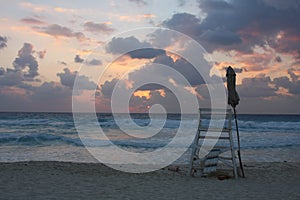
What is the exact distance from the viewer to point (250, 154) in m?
17.0

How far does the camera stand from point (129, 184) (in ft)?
28.5

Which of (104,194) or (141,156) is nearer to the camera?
(104,194)

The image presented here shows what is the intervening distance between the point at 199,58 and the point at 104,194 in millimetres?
10099

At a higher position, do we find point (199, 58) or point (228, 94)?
point (199, 58)

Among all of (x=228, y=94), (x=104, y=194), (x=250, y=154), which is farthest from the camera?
(x=250, y=154)

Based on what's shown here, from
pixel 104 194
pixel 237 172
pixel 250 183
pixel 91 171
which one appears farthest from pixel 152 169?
pixel 104 194

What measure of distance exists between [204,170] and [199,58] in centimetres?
718

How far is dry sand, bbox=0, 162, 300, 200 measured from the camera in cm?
727

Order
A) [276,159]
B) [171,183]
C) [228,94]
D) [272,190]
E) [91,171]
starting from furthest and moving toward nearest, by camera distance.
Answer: [276,159]
[91,171]
[228,94]
[171,183]
[272,190]

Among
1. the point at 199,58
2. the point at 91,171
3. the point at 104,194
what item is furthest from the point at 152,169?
the point at 199,58

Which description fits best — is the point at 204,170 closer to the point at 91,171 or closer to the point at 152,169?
the point at 152,169

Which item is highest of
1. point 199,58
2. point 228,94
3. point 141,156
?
point 199,58

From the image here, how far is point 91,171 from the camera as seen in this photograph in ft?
35.7

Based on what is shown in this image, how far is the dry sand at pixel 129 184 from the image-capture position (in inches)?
286
